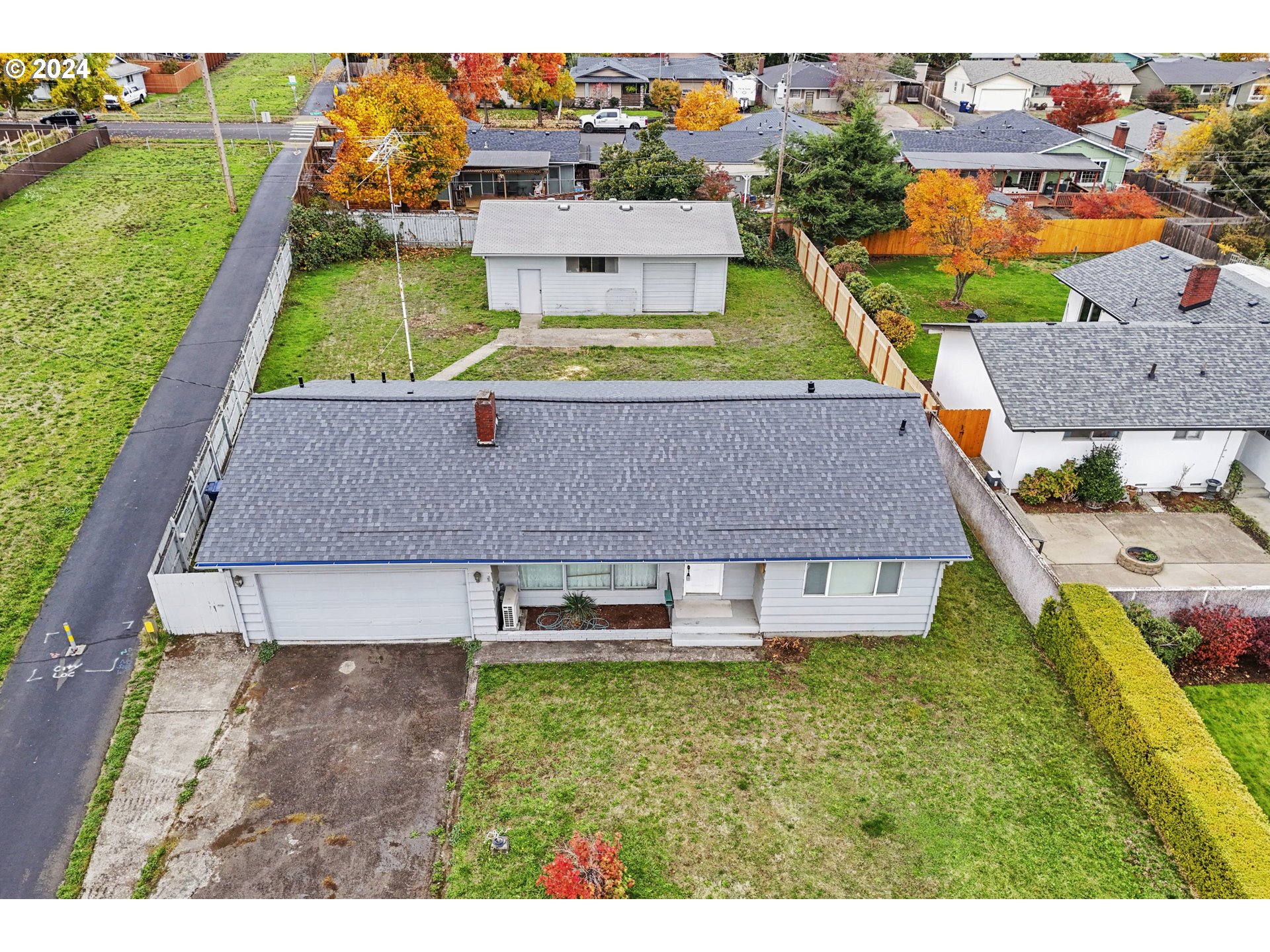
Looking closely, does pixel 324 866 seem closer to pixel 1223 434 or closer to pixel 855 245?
pixel 1223 434

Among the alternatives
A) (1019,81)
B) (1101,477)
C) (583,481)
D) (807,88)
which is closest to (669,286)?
(1101,477)

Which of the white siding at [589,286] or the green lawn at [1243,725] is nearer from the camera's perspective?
the green lawn at [1243,725]

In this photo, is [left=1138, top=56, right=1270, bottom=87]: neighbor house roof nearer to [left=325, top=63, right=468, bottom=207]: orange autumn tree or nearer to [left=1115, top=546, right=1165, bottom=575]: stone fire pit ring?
[left=325, top=63, right=468, bottom=207]: orange autumn tree

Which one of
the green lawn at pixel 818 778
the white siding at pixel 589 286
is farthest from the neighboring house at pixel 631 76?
the green lawn at pixel 818 778

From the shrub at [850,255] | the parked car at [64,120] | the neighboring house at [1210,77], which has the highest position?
the neighboring house at [1210,77]

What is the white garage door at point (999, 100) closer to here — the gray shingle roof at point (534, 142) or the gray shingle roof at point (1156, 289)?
the gray shingle roof at point (534, 142)

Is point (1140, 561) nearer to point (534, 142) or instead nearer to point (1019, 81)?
point (534, 142)

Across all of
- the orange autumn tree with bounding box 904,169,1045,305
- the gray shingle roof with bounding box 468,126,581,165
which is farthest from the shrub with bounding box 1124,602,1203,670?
the gray shingle roof with bounding box 468,126,581,165
